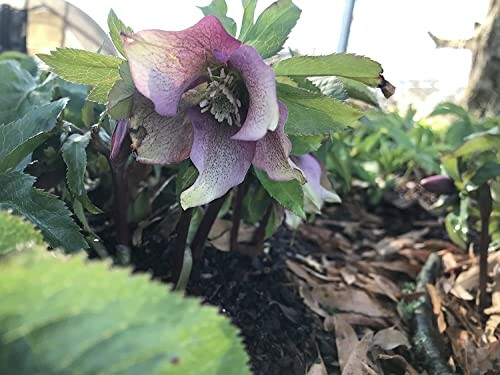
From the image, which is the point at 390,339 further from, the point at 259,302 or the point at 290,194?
the point at 290,194

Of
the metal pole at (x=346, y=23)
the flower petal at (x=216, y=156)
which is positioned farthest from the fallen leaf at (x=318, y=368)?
the metal pole at (x=346, y=23)

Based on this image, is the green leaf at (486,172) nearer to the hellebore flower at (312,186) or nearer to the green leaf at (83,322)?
the hellebore flower at (312,186)

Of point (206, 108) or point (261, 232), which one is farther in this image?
point (261, 232)

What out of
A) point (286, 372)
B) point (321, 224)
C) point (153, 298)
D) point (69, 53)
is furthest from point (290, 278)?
point (153, 298)

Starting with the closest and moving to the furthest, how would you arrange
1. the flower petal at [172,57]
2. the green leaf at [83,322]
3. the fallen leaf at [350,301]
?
the green leaf at [83,322], the flower petal at [172,57], the fallen leaf at [350,301]

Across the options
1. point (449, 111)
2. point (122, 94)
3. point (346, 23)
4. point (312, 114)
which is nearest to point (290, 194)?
point (312, 114)

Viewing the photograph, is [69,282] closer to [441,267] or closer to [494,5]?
[441,267]
